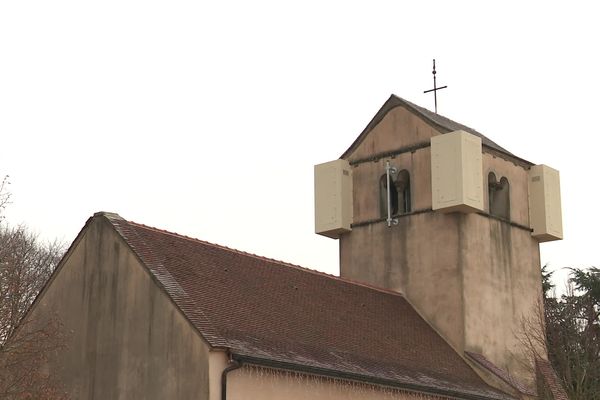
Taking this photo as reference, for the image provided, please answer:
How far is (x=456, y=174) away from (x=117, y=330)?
13524 millimetres

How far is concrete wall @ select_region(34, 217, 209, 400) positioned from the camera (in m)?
24.5

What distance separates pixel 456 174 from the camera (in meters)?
35.3

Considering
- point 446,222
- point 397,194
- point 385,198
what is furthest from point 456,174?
point 385,198

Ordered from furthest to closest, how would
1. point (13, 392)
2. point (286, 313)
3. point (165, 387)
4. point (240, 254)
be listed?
point (240, 254) → point (286, 313) → point (165, 387) → point (13, 392)

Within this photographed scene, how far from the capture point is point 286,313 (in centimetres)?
2878

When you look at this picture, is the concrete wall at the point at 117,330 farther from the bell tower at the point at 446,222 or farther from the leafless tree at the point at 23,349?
the bell tower at the point at 446,222

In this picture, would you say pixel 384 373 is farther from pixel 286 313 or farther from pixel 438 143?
pixel 438 143

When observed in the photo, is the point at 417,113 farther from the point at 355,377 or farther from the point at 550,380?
the point at 355,377

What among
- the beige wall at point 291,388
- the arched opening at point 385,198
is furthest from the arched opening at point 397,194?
the beige wall at point 291,388

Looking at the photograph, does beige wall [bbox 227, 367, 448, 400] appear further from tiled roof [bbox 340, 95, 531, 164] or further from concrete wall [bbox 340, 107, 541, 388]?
tiled roof [bbox 340, 95, 531, 164]

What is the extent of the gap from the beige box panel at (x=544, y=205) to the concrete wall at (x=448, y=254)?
299mm

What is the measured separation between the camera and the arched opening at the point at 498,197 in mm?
37625

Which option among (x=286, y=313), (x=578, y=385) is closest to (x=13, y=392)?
(x=286, y=313)

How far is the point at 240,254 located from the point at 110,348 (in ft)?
20.4
